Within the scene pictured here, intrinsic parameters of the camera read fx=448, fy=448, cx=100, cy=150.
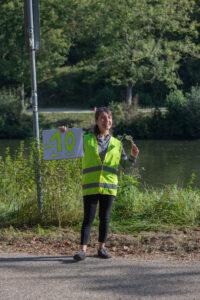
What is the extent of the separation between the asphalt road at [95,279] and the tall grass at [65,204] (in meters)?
1.40

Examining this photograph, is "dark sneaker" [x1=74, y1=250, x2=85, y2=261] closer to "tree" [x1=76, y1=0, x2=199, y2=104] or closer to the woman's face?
the woman's face

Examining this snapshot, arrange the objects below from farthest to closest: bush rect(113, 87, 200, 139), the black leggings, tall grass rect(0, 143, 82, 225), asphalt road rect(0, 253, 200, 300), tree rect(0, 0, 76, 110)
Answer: tree rect(0, 0, 76, 110) → bush rect(113, 87, 200, 139) → tall grass rect(0, 143, 82, 225) → the black leggings → asphalt road rect(0, 253, 200, 300)

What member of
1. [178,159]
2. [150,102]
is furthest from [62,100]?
[178,159]

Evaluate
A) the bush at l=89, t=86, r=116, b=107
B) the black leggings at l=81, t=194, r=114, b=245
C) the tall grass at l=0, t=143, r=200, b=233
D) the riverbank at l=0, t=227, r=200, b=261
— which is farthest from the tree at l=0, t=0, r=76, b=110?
the black leggings at l=81, t=194, r=114, b=245

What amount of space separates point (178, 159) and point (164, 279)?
19.1 metres

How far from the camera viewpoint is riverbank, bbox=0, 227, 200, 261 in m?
5.19

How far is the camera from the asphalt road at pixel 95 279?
387 centimetres

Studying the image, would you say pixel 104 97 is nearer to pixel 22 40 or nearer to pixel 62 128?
pixel 22 40

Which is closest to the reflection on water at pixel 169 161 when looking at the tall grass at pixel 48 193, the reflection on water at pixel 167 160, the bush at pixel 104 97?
the reflection on water at pixel 167 160

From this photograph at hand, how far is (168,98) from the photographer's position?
32.3m

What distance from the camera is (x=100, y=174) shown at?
5031 millimetres

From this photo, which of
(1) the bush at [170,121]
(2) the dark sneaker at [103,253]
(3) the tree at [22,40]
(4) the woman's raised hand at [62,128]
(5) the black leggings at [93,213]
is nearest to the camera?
(2) the dark sneaker at [103,253]

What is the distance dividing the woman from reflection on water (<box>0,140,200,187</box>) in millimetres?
8749

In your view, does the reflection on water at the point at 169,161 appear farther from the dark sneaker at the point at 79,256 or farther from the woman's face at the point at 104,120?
the dark sneaker at the point at 79,256
